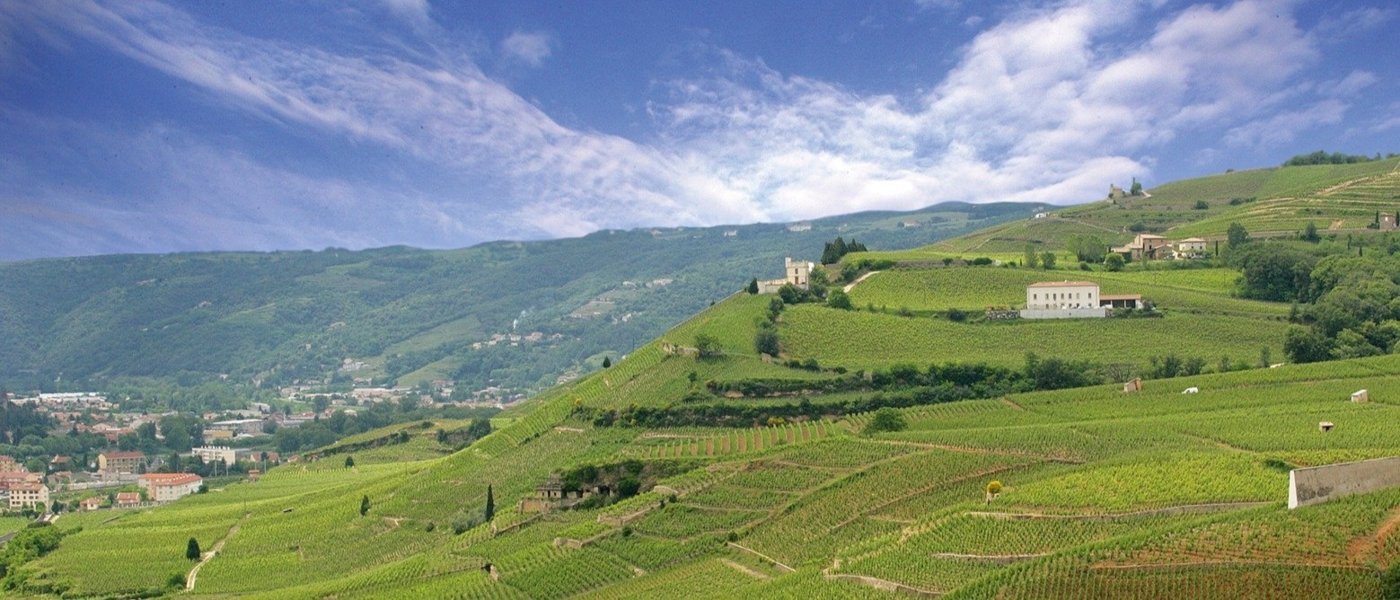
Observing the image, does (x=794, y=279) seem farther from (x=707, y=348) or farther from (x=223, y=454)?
(x=223, y=454)

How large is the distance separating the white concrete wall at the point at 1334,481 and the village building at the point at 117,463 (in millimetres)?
127709

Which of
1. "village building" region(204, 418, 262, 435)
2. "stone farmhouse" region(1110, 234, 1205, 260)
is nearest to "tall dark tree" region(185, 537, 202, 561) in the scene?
"stone farmhouse" region(1110, 234, 1205, 260)

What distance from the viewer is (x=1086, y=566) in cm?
3466

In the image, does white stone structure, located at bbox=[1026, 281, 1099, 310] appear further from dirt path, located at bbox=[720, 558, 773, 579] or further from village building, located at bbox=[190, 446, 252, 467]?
village building, located at bbox=[190, 446, 252, 467]

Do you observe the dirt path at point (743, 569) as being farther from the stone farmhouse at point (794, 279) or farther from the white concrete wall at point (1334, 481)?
the stone farmhouse at point (794, 279)

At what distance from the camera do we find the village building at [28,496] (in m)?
109

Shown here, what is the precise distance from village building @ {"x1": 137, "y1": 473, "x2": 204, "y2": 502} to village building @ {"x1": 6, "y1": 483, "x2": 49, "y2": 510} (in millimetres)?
7645

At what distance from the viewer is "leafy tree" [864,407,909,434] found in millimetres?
60031

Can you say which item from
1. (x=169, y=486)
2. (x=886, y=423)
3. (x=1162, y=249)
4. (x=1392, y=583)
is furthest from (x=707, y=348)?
Result: (x=169, y=486)

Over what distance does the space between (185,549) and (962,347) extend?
45.0 metres

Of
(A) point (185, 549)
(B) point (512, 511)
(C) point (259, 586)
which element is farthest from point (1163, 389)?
(A) point (185, 549)

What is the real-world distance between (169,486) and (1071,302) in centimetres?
7372

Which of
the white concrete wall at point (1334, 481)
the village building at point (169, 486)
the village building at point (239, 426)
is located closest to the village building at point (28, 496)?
the village building at point (169, 486)

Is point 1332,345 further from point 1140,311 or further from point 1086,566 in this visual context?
point 1086,566
